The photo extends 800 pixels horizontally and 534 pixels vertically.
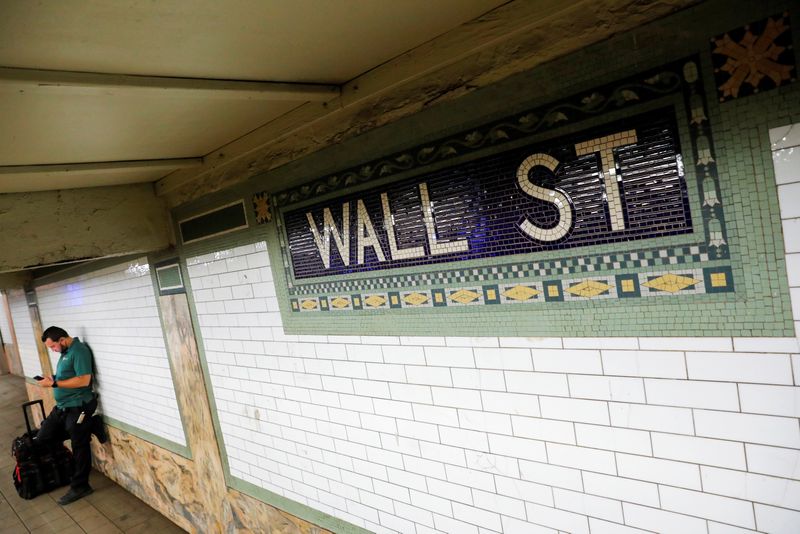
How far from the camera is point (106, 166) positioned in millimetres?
2969

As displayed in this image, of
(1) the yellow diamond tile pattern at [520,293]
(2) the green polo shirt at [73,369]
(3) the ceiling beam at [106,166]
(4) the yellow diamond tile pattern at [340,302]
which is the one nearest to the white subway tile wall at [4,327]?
(2) the green polo shirt at [73,369]

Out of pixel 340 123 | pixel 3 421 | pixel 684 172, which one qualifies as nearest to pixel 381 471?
pixel 340 123

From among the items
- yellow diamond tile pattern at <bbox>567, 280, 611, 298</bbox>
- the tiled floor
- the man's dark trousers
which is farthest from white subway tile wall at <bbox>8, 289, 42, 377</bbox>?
yellow diamond tile pattern at <bbox>567, 280, 611, 298</bbox>

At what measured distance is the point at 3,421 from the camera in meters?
9.23

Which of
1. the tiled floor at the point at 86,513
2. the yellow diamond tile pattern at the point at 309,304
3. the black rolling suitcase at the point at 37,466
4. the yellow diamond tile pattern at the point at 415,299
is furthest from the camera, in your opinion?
the black rolling suitcase at the point at 37,466

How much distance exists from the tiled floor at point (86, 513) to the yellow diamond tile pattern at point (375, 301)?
3.95 meters

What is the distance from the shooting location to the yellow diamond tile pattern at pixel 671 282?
5.06ft

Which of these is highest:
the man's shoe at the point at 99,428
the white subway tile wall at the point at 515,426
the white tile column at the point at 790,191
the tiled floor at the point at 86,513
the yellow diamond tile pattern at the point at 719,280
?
the white tile column at the point at 790,191

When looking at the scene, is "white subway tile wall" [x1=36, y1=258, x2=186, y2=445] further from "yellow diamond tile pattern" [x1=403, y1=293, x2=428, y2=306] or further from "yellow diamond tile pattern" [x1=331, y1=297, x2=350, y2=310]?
"yellow diamond tile pattern" [x1=403, y1=293, x2=428, y2=306]

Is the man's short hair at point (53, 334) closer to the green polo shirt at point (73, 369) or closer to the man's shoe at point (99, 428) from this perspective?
the green polo shirt at point (73, 369)

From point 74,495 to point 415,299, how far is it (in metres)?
6.01

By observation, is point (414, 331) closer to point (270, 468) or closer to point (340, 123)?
point (340, 123)

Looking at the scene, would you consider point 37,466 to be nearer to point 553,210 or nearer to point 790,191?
point 553,210

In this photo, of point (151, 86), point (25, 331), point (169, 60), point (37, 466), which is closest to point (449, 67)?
point (169, 60)
